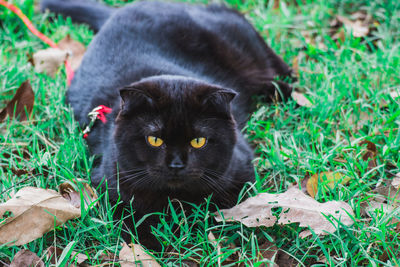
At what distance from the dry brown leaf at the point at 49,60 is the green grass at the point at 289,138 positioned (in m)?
0.08

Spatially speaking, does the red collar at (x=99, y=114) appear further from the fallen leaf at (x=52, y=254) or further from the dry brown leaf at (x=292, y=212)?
the dry brown leaf at (x=292, y=212)

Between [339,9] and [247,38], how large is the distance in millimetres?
1229

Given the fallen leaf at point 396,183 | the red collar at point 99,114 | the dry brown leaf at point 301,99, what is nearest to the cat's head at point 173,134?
the red collar at point 99,114

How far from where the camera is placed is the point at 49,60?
3369 mm

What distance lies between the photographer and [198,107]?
2.09 m

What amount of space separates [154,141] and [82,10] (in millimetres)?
2254

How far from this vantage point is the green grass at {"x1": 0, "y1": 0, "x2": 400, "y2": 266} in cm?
198

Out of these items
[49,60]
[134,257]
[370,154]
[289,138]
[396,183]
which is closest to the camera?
[134,257]

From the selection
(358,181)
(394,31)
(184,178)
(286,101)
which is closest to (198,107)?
(184,178)

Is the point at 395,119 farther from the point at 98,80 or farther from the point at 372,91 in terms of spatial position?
the point at 98,80

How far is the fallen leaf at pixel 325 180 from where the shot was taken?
2.29m

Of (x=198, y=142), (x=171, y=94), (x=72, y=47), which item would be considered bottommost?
(x=72, y=47)

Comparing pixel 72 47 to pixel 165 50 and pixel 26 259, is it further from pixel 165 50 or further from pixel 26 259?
pixel 26 259

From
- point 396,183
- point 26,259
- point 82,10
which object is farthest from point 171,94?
point 82,10
